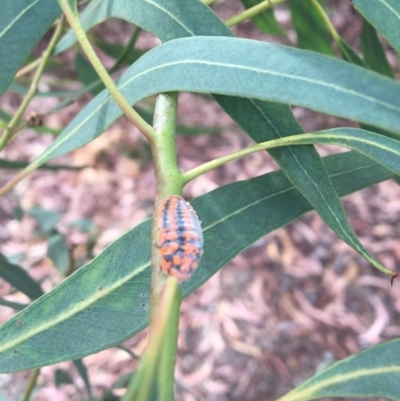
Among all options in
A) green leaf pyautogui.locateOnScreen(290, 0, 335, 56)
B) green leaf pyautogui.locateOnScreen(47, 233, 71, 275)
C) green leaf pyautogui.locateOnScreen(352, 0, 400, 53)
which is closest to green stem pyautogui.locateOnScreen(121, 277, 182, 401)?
green leaf pyautogui.locateOnScreen(352, 0, 400, 53)

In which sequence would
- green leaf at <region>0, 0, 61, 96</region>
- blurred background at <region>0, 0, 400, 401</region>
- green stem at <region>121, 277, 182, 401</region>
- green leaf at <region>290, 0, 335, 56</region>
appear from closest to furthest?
1. green stem at <region>121, 277, 182, 401</region>
2. green leaf at <region>0, 0, 61, 96</region>
3. green leaf at <region>290, 0, 335, 56</region>
4. blurred background at <region>0, 0, 400, 401</region>

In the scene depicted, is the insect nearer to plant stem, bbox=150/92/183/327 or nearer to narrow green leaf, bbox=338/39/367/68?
plant stem, bbox=150/92/183/327

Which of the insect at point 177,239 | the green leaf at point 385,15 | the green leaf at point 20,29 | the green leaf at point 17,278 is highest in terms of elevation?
the green leaf at point 20,29

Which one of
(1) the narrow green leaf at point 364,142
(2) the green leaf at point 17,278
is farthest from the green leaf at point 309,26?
(2) the green leaf at point 17,278

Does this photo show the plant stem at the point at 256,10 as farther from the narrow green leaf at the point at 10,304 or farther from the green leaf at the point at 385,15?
the narrow green leaf at the point at 10,304

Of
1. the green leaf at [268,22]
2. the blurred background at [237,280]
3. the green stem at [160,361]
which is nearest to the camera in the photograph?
the green stem at [160,361]

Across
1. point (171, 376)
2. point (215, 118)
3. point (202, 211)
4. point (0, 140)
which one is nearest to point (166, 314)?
point (171, 376)

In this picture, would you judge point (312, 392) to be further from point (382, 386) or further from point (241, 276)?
point (241, 276)
